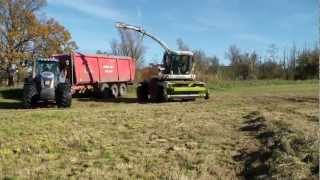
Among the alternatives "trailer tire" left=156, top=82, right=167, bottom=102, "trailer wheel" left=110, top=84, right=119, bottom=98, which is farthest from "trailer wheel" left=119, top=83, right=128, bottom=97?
"trailer tire" left=156, top=82, right=167, bottom=102

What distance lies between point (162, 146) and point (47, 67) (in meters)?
15.2

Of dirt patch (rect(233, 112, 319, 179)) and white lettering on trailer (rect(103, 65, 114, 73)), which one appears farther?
white lettering on trailer (rect(103, 65, 114, 73))

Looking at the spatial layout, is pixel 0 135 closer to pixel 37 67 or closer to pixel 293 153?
pixel 293 153

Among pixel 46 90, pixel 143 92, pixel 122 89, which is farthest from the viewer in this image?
pixel 122 89

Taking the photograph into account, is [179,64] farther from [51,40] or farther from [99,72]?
[51,40]

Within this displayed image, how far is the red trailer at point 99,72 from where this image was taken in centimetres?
3306

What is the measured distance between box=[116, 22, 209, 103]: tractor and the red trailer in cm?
309

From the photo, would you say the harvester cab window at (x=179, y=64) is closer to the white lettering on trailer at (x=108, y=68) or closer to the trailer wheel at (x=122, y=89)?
the white lettering on trailer at (x=108, y=68)

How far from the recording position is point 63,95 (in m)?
26.4

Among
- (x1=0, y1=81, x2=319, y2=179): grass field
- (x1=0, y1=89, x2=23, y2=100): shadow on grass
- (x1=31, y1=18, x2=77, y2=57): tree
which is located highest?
(x1=31, y1=18, x2=77, y2=57): tree

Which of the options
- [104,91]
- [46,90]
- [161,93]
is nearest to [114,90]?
[104,91]

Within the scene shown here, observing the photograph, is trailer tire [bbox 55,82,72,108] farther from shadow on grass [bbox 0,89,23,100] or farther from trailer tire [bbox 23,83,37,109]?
shadow on grass [bbox 0,89,23,100]

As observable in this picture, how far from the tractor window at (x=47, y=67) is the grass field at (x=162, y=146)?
8457 mm

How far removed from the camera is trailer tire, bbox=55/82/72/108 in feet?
86.7
